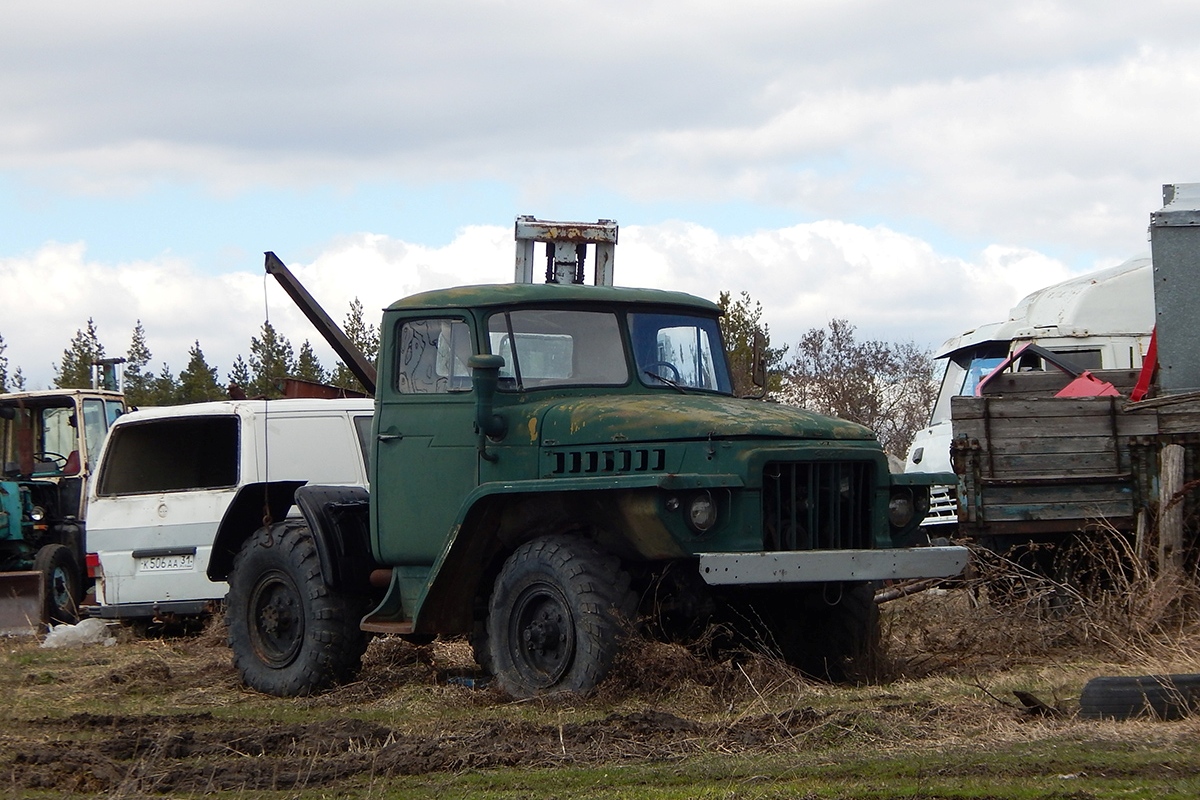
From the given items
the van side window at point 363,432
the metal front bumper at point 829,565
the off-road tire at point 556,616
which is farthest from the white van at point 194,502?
the metal front bumper at point 829,565

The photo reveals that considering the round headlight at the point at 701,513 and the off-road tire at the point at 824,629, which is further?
the off-road tire at the point at 824,629

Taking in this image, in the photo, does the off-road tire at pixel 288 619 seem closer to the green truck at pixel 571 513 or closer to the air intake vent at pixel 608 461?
the green truck at pixel 571 513

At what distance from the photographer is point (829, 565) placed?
7.55 meters

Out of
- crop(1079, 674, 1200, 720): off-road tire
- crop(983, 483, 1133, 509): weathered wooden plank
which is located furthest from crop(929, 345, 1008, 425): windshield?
crop(1079, 674, 1200, 720): off-road tire

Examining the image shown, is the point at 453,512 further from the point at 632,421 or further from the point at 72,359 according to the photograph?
the point at 72,359

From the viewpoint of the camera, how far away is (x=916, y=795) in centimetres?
520

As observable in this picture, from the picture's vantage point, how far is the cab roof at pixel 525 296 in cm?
869

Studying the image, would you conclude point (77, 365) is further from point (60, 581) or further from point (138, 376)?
point (60, 581)

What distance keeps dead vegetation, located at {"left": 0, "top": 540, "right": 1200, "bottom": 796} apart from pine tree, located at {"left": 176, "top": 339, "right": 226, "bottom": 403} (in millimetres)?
52317

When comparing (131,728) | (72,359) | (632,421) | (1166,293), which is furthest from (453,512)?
(72,359)

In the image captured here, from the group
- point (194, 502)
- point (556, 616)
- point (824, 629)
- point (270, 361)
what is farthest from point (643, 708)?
point (270, 361)

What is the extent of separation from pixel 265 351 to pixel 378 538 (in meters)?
53.9

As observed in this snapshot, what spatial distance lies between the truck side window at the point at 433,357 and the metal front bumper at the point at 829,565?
6.75ft

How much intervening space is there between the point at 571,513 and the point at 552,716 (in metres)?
1.19
